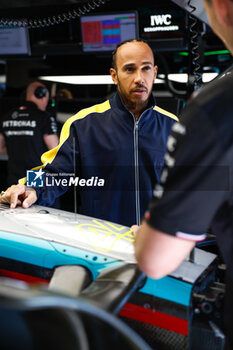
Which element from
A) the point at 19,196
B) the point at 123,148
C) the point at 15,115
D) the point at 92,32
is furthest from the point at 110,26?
the point at 19,196

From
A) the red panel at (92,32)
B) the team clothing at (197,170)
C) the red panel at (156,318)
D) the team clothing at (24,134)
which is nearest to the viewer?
the team clothing at (197,170)

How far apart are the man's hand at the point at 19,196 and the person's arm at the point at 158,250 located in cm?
85

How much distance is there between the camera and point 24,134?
2.80 m

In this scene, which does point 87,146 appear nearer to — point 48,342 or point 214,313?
point 214,313

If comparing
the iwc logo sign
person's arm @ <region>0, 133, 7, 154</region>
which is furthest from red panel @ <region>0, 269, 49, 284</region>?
the iwc logo sign

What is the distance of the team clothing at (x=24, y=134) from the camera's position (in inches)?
103

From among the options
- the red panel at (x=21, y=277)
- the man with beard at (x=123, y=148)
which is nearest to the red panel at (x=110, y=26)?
the man with beard at (x=123, y=148)

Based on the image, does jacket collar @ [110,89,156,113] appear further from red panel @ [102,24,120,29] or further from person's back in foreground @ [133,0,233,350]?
red panel @ [102,24,120,29]

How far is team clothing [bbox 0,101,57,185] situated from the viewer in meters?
2.62

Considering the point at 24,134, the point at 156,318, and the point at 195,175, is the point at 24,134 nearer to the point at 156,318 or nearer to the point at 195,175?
the point at 156,318

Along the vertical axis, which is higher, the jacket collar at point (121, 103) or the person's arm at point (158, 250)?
the jacket collar at point (121, 103)

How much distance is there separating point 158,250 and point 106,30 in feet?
11.6

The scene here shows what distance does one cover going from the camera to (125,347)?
64 centimetres
